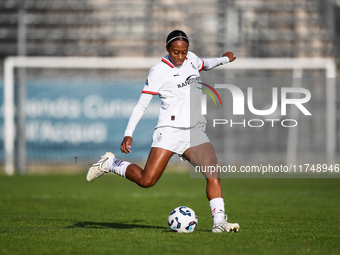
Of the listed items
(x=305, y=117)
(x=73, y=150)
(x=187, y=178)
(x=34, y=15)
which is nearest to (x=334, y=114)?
(x=305, y=117)

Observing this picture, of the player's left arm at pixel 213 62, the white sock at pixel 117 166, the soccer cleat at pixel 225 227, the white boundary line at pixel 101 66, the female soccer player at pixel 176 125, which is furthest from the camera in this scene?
the white boundary line at pixel 101 66

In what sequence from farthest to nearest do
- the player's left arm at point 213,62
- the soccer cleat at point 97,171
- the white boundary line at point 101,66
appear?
the white boundary line at point 101,66
the player's left arm at point 213,62
the soccer cleat at point 97,171

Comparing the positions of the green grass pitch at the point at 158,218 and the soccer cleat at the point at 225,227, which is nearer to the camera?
the green grass pitch at the point at 158,218

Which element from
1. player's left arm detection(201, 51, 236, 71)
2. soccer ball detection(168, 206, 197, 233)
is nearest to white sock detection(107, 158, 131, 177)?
soccer ball detection(168, 206, 197, 233)

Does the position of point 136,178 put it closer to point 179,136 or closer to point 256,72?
point 179,136

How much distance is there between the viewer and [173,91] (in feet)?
18.8

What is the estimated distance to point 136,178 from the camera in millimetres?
5793

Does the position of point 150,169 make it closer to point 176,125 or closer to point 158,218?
point 176,125

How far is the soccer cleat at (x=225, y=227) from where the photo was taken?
5.50 metres

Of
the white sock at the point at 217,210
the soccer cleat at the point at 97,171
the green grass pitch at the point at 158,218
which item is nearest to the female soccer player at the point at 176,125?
the white sock at the point at 217,210

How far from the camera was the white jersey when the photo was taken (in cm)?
570

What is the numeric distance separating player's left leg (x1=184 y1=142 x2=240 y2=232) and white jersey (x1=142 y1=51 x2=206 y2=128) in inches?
11.9

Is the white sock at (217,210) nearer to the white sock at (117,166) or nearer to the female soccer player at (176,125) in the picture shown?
the female soccer player at (176,125)

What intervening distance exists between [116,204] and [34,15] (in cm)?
1414
